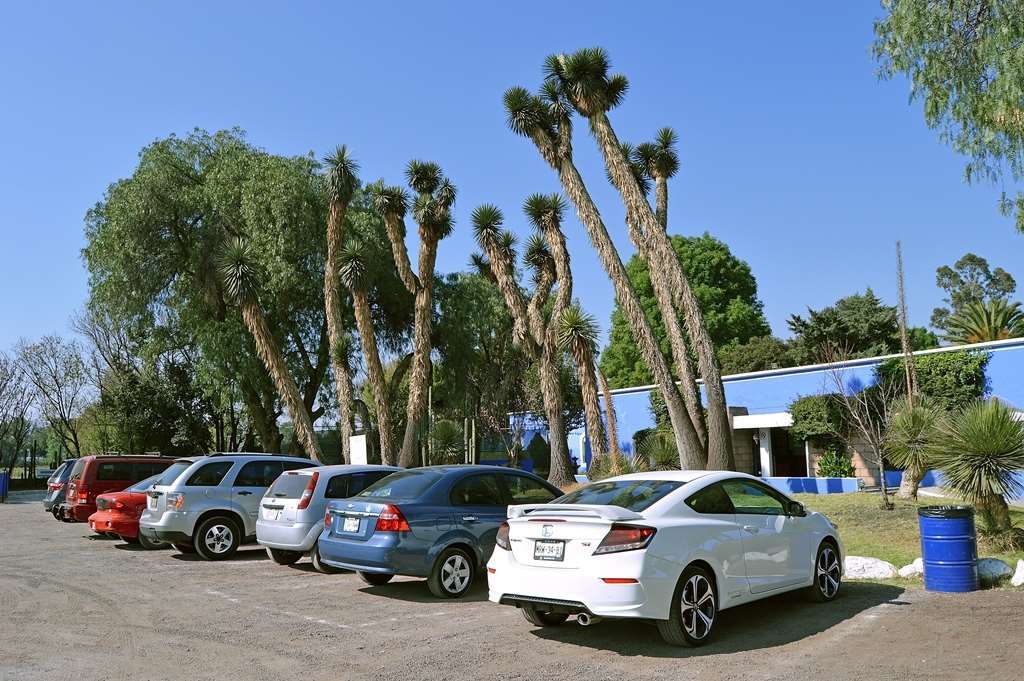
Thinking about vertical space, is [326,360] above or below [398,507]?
above

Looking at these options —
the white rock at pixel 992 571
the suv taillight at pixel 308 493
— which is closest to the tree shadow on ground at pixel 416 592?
the suv taillight at pixel 308 493

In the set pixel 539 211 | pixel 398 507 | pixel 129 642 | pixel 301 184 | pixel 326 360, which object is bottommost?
pixel 129 642

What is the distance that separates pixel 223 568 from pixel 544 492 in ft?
17.4

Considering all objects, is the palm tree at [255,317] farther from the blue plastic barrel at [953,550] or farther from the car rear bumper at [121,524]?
the blue plastic barrel at [953,550]

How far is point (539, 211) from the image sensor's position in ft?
84.2

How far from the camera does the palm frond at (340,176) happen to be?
89.7ft

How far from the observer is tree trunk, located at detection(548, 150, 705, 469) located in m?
20.1

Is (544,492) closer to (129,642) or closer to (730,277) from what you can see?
(129,642)

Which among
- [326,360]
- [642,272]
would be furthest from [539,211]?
[642,272]

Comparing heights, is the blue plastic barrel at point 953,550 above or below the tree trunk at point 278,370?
below

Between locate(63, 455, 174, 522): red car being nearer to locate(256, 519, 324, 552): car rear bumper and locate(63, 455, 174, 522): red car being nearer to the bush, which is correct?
locate(256, 519, 324, 552): car rear bumper

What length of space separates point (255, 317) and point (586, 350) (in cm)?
1075

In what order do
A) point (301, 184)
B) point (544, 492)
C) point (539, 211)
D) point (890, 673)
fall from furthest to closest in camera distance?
point (301, 184)
point (539, 211)
point (544, 492)
point (890, 673)

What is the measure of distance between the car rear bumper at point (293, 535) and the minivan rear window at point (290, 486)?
401 millimetres
